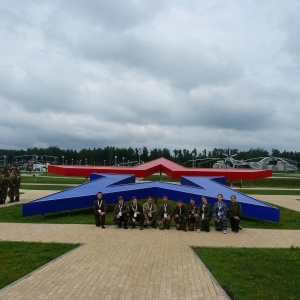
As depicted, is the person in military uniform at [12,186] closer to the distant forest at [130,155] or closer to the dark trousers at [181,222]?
the dark trousers at [181,222]

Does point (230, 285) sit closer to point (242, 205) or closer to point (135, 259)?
point (135, 259)

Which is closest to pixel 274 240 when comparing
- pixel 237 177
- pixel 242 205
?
pixel 242 205

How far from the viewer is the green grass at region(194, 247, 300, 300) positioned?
225 inches

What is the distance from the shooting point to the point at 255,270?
6.95m

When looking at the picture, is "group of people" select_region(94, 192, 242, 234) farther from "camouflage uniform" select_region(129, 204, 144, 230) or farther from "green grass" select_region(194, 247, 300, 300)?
"green grass" select_region(194, 247, 300, 300)

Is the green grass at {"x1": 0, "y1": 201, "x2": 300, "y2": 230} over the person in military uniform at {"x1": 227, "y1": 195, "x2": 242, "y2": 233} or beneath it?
beneath

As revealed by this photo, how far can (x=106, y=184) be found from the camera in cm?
1652

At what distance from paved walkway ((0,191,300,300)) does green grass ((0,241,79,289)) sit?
0.26 meters

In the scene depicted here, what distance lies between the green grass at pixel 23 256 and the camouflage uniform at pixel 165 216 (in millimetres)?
3658

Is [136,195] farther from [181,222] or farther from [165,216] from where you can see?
[181,222]

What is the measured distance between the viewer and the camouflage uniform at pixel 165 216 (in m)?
11.9

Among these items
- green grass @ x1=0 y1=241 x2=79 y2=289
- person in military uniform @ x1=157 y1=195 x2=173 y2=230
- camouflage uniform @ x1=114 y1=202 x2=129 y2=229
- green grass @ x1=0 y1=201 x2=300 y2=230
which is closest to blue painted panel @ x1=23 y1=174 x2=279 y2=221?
green grass @ x1=0 y1=201 x2=300 y2=230

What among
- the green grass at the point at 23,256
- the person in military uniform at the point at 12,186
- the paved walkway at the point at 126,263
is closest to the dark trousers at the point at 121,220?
the paved walkway at the point at 126,263

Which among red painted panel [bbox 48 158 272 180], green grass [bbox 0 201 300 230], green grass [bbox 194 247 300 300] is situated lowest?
green grass [bbox 0 201 300 230]
